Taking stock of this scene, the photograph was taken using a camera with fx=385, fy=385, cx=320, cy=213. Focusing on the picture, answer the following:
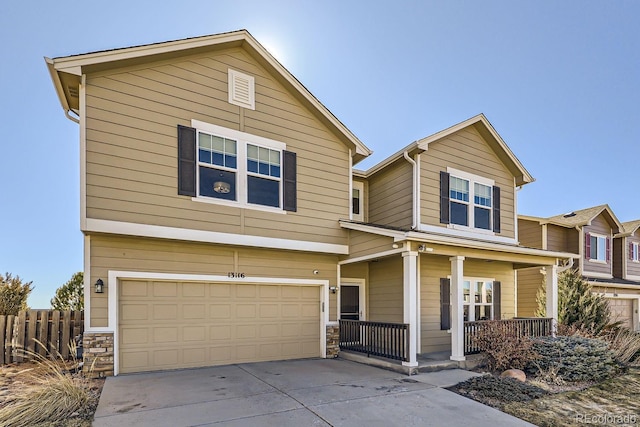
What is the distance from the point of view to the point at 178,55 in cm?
873

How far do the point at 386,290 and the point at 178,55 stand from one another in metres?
8.31

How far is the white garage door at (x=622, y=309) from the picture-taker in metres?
17.4

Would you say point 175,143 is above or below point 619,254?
above

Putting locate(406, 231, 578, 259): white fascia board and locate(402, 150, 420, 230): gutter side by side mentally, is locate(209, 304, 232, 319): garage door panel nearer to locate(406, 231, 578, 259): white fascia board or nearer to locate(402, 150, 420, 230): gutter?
locate(406, 231, 578, 259): white fascia board

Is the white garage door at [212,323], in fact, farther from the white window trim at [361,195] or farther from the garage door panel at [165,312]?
the white window trim at [361,195]

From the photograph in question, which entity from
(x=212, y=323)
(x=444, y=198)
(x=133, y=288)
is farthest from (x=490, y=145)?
(x=133, y=288)

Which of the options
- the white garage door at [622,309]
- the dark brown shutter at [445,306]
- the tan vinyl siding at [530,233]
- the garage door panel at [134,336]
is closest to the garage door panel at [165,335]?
the garage door panel at [134,336]

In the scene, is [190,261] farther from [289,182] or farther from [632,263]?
[632,263]

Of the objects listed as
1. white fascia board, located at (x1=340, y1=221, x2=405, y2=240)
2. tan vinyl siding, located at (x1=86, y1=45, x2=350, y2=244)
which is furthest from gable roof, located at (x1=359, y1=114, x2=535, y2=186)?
white fascia board, located at (x1=340, y1=221, x2=405, y2=240)

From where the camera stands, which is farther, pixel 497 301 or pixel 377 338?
pixel 497 301

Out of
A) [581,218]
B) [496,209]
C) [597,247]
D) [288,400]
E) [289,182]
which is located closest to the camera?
[288,400]

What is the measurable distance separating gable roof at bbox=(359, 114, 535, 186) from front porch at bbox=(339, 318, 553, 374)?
4.83m

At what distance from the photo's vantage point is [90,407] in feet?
18.7

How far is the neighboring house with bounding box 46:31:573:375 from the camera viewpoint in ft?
25.6
